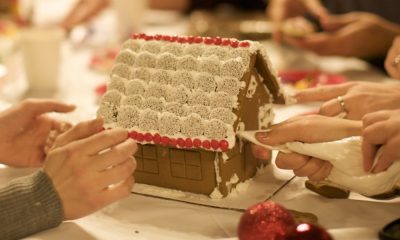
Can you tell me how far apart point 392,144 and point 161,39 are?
0.47 meters

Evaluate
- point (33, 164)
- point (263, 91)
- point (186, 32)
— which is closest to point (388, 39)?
point (186, 32)

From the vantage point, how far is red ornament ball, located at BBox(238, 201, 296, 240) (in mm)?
756

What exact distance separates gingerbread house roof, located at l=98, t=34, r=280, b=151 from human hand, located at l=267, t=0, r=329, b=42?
1.06m

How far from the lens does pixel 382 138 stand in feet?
2.84

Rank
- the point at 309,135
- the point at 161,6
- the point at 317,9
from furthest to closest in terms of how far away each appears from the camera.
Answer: the point at 161,6
the point at 317,9
the point at 309,135

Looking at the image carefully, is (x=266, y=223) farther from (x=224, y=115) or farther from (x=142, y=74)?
(x=142, y=74)

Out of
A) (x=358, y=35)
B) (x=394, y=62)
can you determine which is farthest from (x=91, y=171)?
(x=358, y=35)

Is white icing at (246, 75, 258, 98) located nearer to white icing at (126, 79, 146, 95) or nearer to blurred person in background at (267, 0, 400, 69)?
white icing at (126, 79, 146, 95)

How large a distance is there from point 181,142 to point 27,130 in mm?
379

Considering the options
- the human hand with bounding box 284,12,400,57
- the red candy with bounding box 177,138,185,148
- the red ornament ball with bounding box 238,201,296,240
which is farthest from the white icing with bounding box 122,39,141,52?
the human hand with bounding box 284,12,400,57

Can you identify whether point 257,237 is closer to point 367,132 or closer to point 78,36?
point 367,132

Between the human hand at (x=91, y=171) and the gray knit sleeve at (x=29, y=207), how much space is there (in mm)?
13

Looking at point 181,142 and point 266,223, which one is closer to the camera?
point 266,223

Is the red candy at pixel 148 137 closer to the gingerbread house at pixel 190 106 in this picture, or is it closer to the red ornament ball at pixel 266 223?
the gingerbread house at pixel 190 106
